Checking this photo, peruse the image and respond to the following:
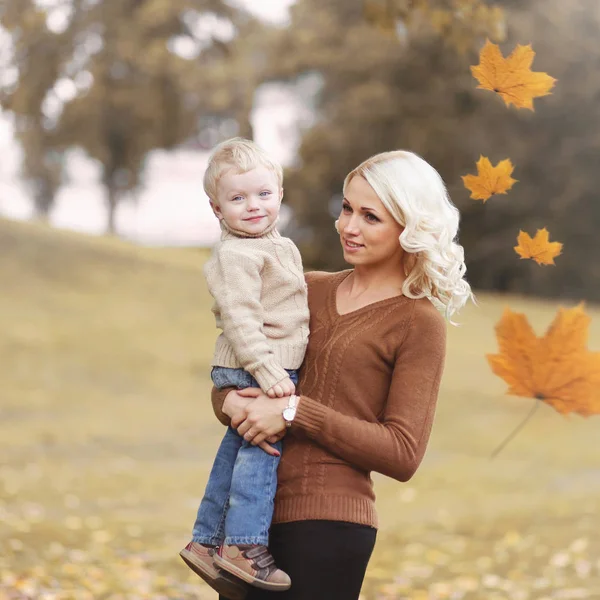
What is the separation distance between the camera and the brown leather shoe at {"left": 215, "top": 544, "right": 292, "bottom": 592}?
74.5 inches

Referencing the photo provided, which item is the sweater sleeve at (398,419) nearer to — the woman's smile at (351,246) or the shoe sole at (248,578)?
the woman's smile at (351,246)

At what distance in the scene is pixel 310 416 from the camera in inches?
74.8

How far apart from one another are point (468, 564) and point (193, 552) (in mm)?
4272

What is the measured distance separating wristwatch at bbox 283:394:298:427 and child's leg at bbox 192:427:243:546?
168 millimetres

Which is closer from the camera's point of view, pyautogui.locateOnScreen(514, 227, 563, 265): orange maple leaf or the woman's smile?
the woman's smile

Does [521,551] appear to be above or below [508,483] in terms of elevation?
below

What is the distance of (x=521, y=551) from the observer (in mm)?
6141

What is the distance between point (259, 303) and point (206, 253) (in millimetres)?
18261

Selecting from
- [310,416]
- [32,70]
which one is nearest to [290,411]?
[310,416]

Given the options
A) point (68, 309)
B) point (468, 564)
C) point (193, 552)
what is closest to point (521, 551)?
point (468, 564)

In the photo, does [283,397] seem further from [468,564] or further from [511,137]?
[511,137]

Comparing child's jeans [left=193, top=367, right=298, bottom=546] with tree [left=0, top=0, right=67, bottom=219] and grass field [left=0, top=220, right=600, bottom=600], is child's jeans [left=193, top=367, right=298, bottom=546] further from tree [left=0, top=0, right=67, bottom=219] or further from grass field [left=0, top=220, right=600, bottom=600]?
tree [left=0, top=0, right=67, bottom=219]

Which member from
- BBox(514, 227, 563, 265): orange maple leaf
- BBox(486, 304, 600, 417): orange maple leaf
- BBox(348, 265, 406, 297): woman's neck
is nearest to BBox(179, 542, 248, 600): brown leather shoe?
BBox(348, 265, 406, 297): woman's neck

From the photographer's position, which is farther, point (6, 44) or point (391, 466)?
point (6, 44)
